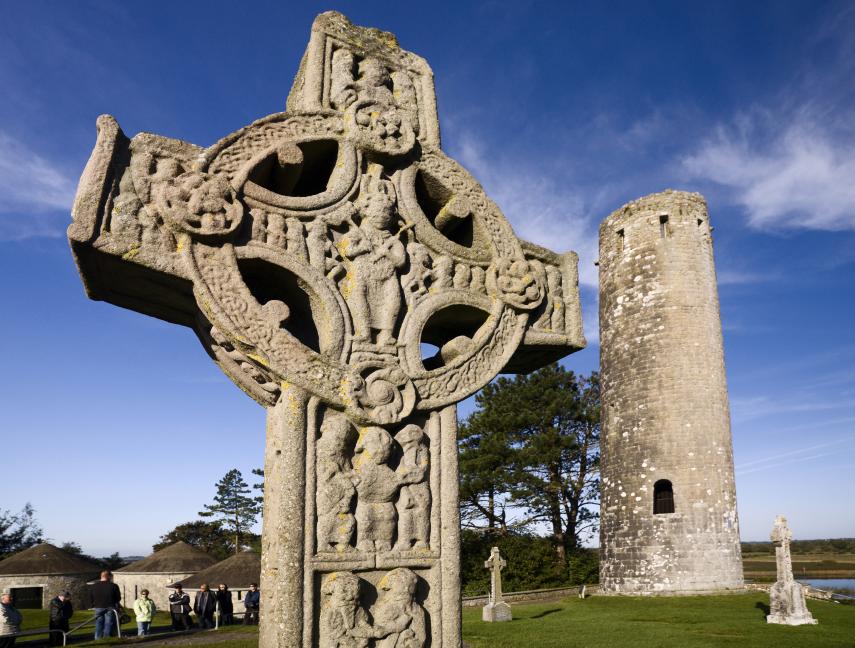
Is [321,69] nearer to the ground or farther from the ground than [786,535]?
farther from the ground

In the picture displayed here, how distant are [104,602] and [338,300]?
1220 centimetres

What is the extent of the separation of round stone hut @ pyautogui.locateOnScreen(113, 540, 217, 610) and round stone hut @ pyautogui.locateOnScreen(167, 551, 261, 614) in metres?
6.10

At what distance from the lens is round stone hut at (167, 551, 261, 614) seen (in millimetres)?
19484

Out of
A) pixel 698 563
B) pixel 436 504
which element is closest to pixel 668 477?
pixel 698 563

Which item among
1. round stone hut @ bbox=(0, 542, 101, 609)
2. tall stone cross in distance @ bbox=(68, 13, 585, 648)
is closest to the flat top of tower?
tall stone cross in distance @ bbox=(68, 13, 585, 648)

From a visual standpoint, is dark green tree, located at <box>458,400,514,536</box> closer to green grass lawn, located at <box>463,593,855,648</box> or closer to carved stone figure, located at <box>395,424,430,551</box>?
green grass lawn, located at <box>463,593,855,648</box>

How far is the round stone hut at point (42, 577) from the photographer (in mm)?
27266

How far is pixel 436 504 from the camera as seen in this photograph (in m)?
3.58

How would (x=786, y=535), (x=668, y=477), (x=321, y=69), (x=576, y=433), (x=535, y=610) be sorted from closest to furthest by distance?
(x=321, y=69) < (x=786, y=535) < (x=535, y=610) < (x=668, y=477) < (x=576, y=433)

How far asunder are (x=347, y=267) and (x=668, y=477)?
72.0 ft

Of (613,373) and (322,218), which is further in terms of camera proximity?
(613,373)

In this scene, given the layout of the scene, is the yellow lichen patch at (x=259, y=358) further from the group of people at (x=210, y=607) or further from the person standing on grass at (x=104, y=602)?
the group of people at (x=210, y=607)

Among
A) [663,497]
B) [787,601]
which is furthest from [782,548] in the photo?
[663,497]

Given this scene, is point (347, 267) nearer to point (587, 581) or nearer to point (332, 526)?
point (332, 526)
